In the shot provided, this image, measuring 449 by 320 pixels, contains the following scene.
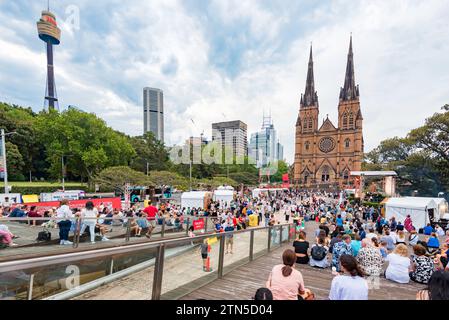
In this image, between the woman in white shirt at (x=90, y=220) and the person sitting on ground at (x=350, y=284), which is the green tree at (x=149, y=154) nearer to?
the woman in white shirt at (x=90, y=220)

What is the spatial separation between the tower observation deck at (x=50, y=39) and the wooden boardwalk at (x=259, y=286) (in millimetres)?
120181

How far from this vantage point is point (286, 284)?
112 inches

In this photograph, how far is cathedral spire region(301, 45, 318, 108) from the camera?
74131 mm

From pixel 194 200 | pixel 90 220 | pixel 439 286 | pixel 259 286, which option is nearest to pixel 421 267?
pixel 439 286

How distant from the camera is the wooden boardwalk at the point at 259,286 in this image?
3.90 meters

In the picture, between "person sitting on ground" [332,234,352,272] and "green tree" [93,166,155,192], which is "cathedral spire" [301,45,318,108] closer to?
"green tree" [93,166,155,192]

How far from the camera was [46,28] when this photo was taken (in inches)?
4058

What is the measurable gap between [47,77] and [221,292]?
420 ft

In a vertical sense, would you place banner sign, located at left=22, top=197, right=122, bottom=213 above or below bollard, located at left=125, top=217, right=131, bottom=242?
below

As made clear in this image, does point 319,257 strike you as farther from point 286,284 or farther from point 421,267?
point 286,284

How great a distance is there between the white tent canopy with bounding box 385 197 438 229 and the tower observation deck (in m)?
121

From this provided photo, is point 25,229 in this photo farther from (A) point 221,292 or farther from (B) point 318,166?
(B) point 318,166

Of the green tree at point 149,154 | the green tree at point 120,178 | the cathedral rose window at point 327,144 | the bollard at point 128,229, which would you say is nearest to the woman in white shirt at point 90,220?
the bollard at point 128,229

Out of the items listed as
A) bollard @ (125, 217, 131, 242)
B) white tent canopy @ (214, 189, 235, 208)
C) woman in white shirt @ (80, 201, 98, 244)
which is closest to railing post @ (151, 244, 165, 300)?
woman in white shirt @ (80, 201, 98, 244)
